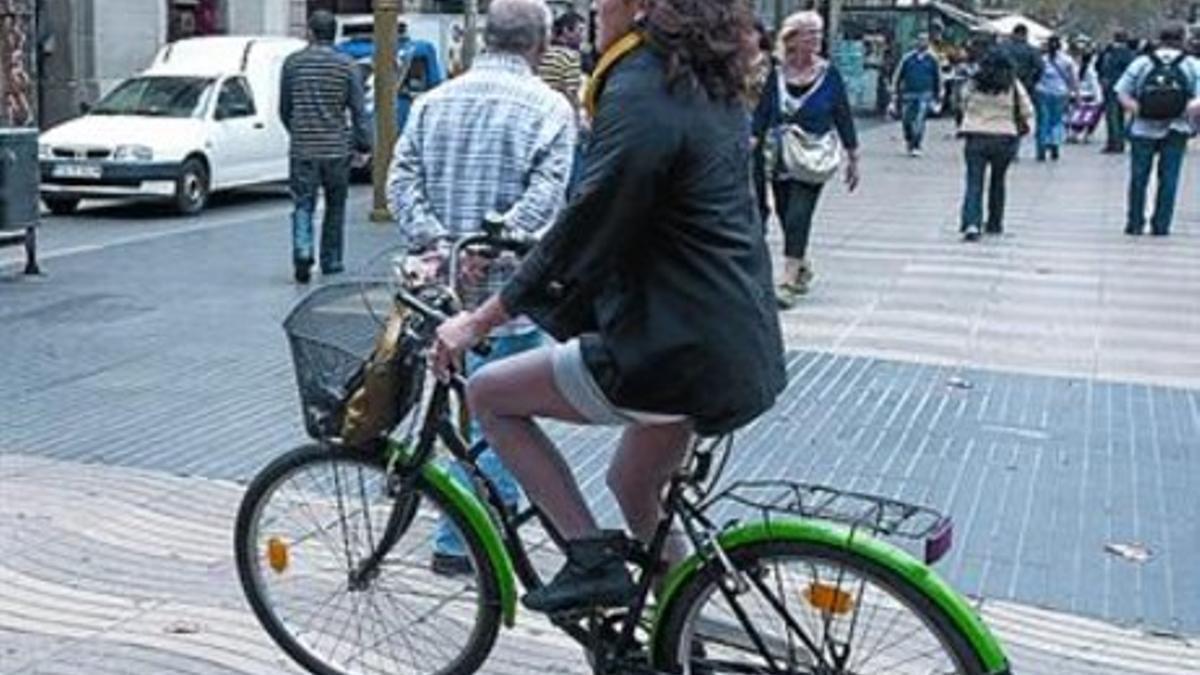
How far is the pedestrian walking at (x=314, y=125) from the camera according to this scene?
11.1 meters

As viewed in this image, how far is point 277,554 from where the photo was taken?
4410 millimetres

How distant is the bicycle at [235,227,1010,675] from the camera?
3.34 metres

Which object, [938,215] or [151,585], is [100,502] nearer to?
[151,585]

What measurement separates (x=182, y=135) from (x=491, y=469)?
12330 mm

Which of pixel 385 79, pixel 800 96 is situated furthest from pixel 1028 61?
pixel 800 96

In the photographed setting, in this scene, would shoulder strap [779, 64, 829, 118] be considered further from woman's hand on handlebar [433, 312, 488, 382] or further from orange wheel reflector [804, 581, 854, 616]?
orange wheel reflector [804, 581, 854, 616]

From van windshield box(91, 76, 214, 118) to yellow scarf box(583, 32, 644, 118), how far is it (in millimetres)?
13743

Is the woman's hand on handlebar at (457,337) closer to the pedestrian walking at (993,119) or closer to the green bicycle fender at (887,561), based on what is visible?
the green bicycle fender at (887,561)

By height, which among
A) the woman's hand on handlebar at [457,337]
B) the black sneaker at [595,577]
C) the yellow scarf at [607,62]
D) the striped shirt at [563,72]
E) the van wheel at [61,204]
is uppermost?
the yellow scarf at [607,62]

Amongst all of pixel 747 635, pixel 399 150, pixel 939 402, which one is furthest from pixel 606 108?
→ pixel 939 402

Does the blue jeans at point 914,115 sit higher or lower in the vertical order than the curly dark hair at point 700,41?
lower

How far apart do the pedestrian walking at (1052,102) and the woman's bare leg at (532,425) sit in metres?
21.3

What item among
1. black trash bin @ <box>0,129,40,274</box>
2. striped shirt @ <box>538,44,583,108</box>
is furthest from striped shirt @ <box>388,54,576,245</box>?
black trash bin @ <box>0,129,40,274</box>

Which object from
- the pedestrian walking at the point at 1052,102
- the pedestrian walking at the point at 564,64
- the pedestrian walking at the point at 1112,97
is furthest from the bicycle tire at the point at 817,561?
the pedestrian walking at the point at 1112,97
